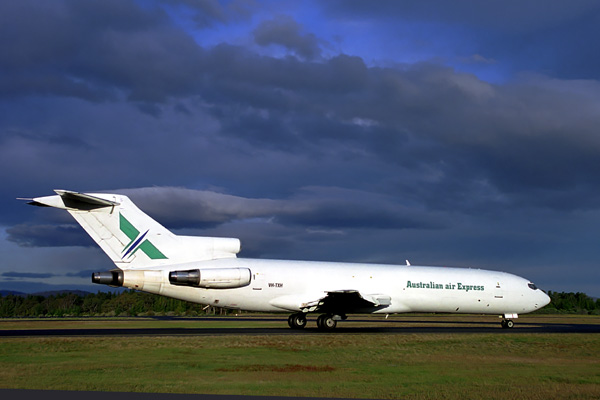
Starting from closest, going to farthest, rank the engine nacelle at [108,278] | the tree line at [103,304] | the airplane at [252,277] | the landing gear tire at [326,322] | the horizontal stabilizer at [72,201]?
the horizontal stabilizer at [72,201]
the engine nacelle at [108,278]
the airplane at [252,277]
the landing gear tire at [326,322]
the tree line at [103,304]

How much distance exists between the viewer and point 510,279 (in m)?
32.0

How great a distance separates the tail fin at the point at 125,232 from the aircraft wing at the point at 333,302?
14.8ft

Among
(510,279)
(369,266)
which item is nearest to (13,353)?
(369,266)

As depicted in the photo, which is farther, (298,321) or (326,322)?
(298,321)

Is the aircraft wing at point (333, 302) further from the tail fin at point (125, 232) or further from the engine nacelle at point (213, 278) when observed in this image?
the tail fin at point (125, 232)

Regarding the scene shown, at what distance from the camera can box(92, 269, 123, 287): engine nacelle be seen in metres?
23.0

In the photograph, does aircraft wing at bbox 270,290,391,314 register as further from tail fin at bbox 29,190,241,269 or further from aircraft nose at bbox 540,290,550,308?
aircraft nose at bbox 540,290,550,308

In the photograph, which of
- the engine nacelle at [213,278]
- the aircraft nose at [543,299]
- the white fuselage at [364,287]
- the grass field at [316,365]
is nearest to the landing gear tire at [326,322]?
the white fuselage at [364,287]

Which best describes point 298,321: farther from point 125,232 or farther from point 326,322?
point 125,232

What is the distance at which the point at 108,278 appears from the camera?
2302 centimetres

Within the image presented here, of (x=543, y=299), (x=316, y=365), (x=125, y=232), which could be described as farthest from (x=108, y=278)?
(x=543, y=299)

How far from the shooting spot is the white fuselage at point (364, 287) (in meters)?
24.7

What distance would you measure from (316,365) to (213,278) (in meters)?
10.2

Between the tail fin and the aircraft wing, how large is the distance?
14.8 ft
